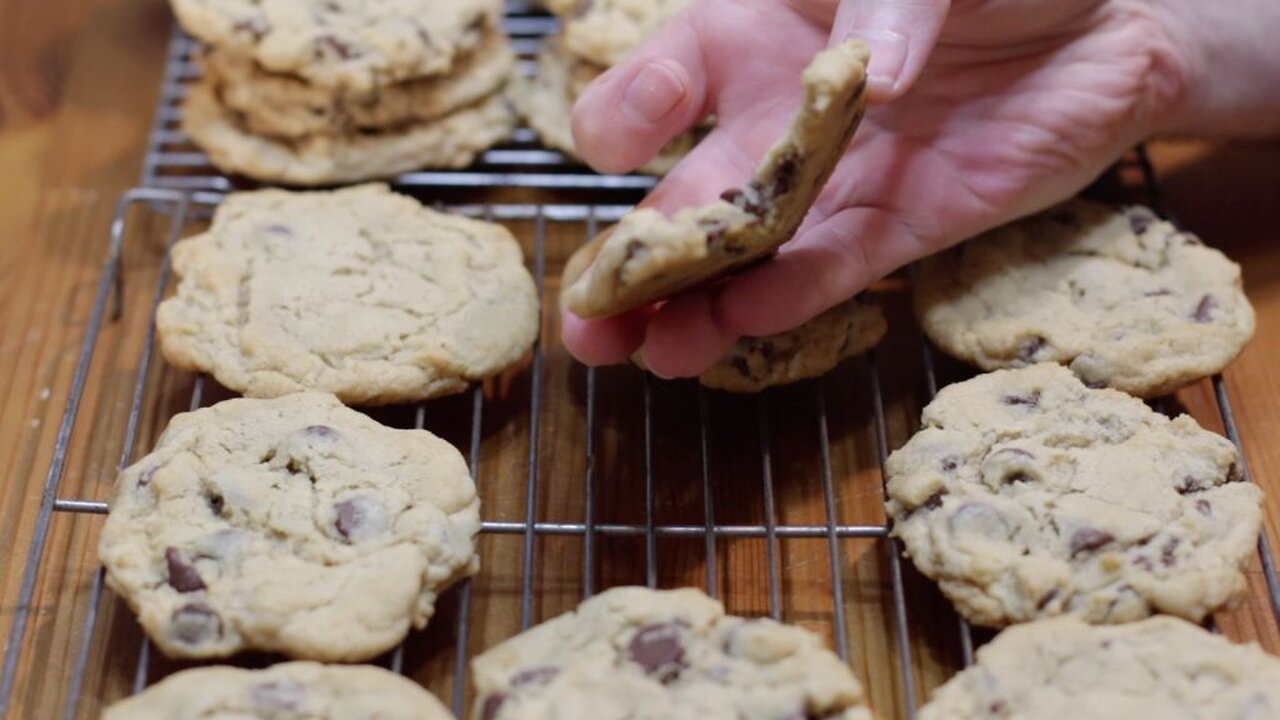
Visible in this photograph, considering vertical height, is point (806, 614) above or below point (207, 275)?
below

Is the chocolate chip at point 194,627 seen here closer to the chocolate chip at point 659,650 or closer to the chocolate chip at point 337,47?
the chocolate chip at point 659,650

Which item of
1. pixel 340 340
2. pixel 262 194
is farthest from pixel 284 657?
pixel 262 194

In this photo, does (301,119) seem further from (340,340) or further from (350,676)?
(350,676)

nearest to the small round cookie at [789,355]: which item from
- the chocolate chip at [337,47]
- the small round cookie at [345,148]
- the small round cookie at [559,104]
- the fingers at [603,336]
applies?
the fingers at [603,336]

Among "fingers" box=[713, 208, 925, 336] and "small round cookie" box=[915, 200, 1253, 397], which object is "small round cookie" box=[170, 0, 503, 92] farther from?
"small round cookie" box=[915, 200, 1253, 397]

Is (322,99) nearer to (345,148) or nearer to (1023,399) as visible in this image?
(345,148)

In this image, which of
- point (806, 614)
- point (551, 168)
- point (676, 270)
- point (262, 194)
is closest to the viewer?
point (676, 270)

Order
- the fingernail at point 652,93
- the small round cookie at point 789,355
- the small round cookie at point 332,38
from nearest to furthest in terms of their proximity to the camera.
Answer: the fingernail at point 652,93
the small round cookie at point 789,355
the small round cookie at point 332,38
